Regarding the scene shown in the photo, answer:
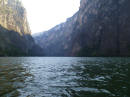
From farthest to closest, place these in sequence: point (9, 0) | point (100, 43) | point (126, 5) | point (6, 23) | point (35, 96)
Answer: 1. point (9, 0)
2. point (6, 23)
3. point (100, 43)
4. point (126, 5)
5. point (35, 96)

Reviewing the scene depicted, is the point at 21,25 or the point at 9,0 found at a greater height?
the point at 9,0

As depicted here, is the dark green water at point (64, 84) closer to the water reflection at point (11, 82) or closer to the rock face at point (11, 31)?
the water reflection at point (11, 82)

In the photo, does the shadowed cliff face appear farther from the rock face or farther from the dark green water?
the dark green water

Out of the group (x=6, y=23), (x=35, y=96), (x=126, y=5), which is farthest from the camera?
(x=6, y=23)

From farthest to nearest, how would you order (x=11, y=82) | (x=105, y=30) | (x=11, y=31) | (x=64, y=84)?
(x=11, y=31) → (x=105, y=30) → (x=11, y=82) → (x=64, y=84)

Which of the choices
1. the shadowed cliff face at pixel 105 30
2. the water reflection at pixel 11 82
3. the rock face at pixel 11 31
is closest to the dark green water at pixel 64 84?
the water reflection at pixel 11 82

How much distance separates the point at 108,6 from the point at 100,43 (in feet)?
139

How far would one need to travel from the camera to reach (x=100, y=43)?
137500 mm

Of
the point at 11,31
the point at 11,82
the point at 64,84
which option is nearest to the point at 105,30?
the point at 11,31

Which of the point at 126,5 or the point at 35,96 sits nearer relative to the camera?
the point at 35,96

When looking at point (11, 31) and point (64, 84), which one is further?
point (11, 31)

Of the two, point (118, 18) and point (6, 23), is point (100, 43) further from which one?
point (6, 23)

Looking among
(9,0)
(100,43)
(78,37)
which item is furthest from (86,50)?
(9,0)

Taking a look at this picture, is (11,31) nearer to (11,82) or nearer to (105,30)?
(105,30)
